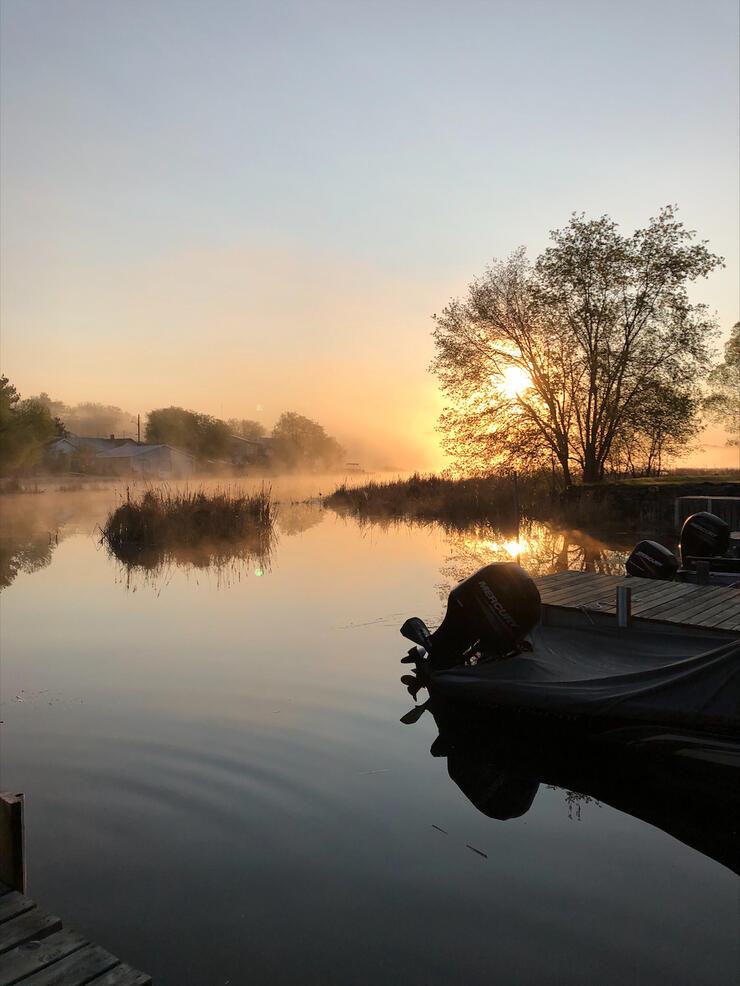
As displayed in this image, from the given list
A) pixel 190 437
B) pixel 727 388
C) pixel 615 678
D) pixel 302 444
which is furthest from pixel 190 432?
pixel 615 678

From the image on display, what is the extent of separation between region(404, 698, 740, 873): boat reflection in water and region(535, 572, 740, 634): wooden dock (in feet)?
5.22

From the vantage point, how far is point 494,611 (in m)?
7.34

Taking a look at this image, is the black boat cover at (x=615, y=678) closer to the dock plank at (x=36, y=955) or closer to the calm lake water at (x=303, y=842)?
the calm lake water at (x=303, y=842)

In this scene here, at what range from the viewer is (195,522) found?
2183 cm

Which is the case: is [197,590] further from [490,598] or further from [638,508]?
[638,508]

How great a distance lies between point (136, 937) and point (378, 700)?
4.25 meters

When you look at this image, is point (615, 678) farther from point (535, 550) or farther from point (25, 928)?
point (535, 550)

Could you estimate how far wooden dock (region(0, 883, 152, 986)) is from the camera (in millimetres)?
2746

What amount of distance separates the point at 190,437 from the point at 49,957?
10502cm

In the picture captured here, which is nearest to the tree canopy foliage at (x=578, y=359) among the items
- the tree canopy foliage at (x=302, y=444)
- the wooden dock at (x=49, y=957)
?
the wooden dock at (x=49, y=957)

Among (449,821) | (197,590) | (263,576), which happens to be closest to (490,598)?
(449,821)

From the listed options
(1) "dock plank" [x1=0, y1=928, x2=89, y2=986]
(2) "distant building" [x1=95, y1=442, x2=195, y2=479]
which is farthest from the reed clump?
(2) "distant building" [x1=95, y1=442, x2=195, y2=479]

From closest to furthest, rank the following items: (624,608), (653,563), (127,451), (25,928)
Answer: (25,928)
(624,608)
(653,563)
(127,451)

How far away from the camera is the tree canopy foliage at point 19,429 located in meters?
54.8
